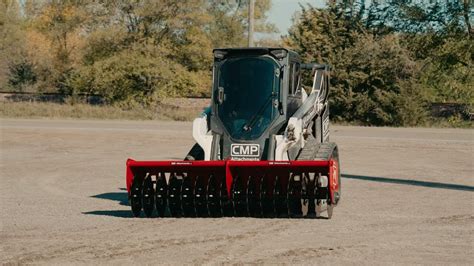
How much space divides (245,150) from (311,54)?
35.3m

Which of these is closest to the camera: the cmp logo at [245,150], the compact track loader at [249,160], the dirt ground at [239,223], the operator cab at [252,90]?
the dirt ground at [239,223]

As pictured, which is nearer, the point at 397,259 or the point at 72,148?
the point at 397,259

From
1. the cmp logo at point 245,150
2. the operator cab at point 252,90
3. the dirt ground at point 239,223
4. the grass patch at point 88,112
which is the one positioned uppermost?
the operator cab at point 252,90

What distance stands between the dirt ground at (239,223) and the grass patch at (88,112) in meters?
25.5

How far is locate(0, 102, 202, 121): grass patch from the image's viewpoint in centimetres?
5262

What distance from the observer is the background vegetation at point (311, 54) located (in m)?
47.7

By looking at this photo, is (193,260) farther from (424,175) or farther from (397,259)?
(424,175)

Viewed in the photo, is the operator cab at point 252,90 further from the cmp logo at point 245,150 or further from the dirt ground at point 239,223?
the dirt ground at point 239,223

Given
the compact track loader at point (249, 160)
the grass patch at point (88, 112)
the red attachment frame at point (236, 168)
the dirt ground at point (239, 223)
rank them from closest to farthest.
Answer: the dirt ground at point (239, 223)
the red attachment frame at point (236, 168)
the compact track loader at point (249, 160)
the grass patch at point (88, 112)

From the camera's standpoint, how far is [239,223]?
42.9 feet

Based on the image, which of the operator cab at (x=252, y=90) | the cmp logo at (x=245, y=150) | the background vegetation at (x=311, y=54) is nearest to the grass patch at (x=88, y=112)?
the background vegetation at (x=311, y=54)

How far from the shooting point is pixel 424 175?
21672 millimetres

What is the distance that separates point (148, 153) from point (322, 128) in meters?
13.7

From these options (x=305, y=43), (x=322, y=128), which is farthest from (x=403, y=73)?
(x=322, y=128)
